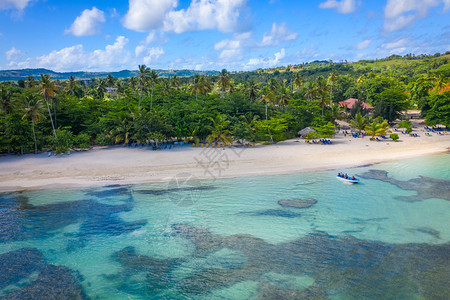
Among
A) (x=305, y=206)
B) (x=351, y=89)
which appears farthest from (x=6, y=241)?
(x=351, y=89)

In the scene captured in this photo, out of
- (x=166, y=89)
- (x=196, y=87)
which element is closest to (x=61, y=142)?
(x=196, y=87)

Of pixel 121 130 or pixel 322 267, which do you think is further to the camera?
pixel 121 130

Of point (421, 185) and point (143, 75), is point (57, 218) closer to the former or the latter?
point (143, 75)

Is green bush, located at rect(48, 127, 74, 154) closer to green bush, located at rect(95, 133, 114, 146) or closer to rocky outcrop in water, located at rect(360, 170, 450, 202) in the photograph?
green bush, located at rect(95, 133, 114, 146)

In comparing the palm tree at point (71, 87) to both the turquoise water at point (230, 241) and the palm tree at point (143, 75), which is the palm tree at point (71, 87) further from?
the turquoise water at point (230, 241)

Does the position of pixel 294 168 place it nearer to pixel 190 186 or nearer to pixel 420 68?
pixel 190 186

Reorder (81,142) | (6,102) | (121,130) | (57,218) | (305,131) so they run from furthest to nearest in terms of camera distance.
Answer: (305,131)
(121,130)
(81,142)
(6,102)
(57,218)
